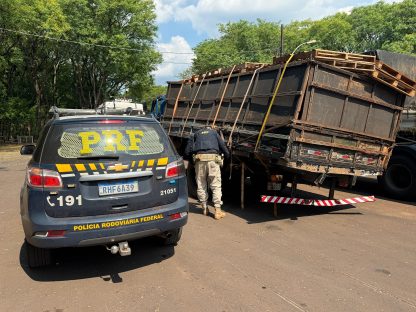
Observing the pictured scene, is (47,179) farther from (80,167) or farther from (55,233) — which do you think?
(55,233)

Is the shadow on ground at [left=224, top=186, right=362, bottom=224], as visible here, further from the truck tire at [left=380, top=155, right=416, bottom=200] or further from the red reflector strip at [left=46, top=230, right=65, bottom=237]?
the red reflector strip at [left=46, top=230, right=65, bottom=237]

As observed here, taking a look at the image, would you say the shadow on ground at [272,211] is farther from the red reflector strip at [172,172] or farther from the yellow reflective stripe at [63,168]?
the yellow reflective stripe at [63,168]

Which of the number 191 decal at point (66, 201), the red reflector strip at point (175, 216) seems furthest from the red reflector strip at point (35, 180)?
the red reflector strip at point (175, 216)

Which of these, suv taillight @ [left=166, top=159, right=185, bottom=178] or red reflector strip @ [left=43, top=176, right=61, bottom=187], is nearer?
red reflector strip @ [left=43, top=176, right=61, bottom=187]

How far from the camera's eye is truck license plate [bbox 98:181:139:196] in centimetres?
392

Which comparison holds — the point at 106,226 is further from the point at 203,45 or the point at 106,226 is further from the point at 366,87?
the point at 203,45

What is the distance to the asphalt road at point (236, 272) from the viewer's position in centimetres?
356

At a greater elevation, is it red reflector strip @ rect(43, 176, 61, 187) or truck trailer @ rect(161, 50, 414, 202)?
truck trailer @ rect(161, 50, 414, 202)

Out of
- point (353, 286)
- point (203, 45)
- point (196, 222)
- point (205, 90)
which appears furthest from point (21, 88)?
point (353, 286)

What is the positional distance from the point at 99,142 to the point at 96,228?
90 cm

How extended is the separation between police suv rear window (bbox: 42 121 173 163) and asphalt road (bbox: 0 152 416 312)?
4.27 feet

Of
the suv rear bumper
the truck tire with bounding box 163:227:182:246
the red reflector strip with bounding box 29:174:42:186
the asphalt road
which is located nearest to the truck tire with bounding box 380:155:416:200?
the asphalt road

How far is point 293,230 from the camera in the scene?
5.89 meters

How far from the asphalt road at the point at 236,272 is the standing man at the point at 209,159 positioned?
0.56 meters
